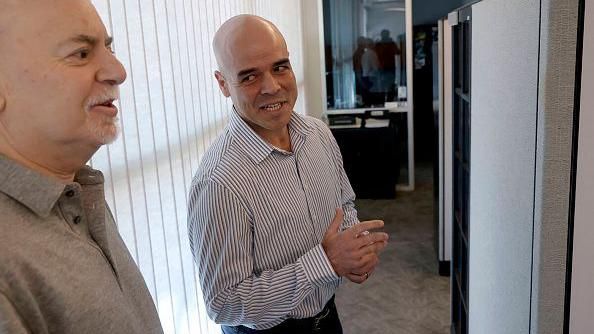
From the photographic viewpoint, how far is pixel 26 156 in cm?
71

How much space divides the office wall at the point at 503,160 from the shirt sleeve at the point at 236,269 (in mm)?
439

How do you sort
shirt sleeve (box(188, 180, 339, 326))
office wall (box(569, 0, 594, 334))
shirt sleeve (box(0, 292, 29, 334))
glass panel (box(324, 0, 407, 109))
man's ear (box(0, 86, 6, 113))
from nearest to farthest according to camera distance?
shirt sleeve (box(0, 292, 29, 334)), man's ear (box(0, 86, 6, 113)), office wall (box(569, 0, 594, 334)), shirt sleeve (box(188, 180, 339, 326)), glass panel (box(324, 0, 407, 109))

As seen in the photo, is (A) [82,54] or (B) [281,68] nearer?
(A) [82,54]

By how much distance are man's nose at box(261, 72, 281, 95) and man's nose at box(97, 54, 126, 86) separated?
1.92 ft

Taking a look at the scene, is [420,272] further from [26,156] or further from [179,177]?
[26,156]

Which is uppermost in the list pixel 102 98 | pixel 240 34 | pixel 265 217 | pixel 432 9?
pixel 432 9

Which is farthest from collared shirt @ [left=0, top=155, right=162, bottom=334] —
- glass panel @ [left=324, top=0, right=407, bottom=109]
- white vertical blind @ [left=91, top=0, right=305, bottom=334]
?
glass panel @ [left=324, top=0, right=407, bottom=109]

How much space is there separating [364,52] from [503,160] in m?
4.22

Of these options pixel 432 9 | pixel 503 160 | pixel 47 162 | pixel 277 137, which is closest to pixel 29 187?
pixel 47 162

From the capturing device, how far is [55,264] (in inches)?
25.9

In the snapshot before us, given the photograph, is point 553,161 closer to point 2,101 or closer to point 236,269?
point 236,269

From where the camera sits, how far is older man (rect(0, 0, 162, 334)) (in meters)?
0.63

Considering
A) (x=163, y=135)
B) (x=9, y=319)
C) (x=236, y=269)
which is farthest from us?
(x=163, y=135)

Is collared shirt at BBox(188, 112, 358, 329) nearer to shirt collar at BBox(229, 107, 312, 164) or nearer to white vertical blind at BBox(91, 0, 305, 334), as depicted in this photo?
shirt collar at BBox(229, 107, 312, 164)
